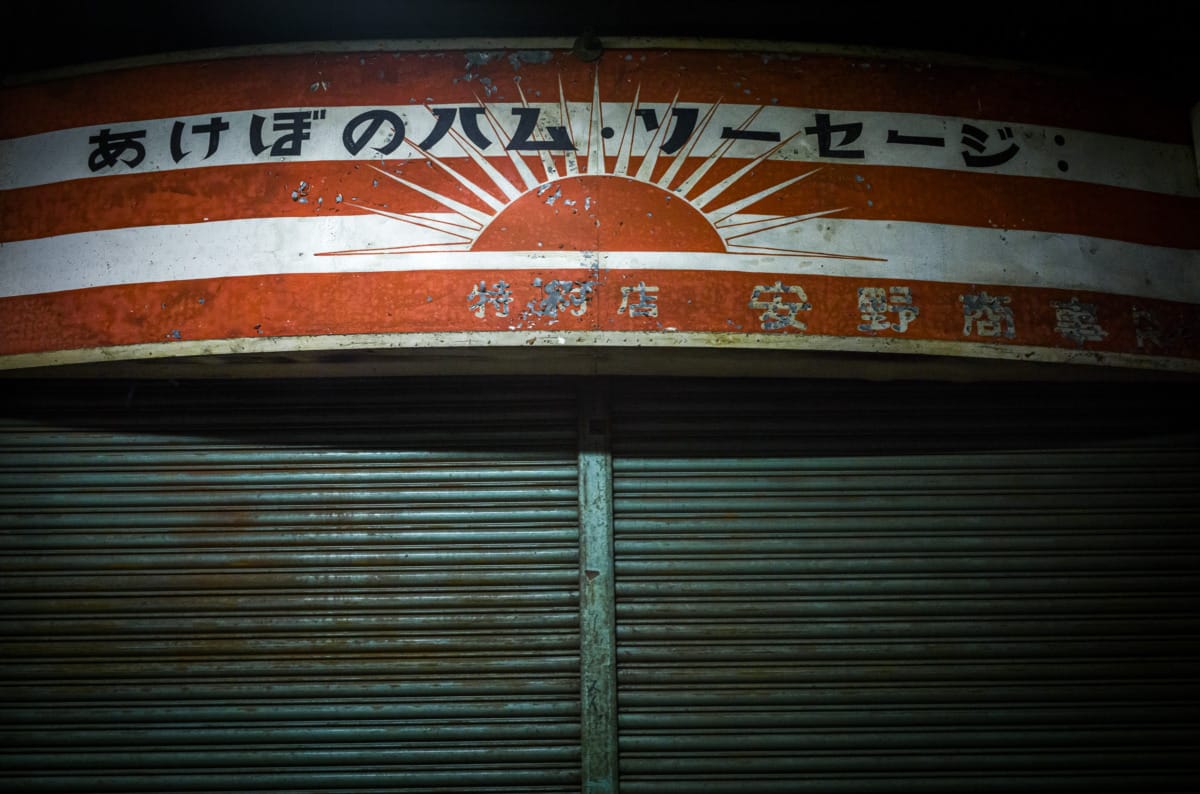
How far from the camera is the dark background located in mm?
3135

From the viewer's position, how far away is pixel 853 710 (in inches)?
113

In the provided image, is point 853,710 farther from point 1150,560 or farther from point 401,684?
point 401,684

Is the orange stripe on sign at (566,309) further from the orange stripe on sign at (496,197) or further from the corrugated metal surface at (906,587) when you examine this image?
the corrugated metal surface at (906,587)

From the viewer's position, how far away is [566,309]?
2746mm

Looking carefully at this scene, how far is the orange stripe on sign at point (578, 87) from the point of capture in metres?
3.01

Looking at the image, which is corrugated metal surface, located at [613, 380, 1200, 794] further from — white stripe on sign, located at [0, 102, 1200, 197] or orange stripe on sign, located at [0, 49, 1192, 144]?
orange stripe on sign, located at [0, 49, 1192, 144]

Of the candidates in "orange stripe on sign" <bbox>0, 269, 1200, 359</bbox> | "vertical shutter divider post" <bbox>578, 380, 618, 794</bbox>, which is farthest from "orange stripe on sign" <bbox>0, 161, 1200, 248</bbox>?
"vertical shutter divider post" <bbox>578, 380, 618, 794</bbox>

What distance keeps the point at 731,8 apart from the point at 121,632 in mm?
3698

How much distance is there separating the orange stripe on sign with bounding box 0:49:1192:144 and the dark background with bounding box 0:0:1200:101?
21 cm


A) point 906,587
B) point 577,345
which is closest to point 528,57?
point 577,345

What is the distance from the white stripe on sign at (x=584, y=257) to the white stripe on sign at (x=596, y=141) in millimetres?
305

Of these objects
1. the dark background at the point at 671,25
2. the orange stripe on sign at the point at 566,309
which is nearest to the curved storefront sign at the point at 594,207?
the orange stripe on sign at the point at 566,309

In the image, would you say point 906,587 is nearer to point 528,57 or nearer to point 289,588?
point 289,588

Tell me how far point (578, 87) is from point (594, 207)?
561 millimetres
